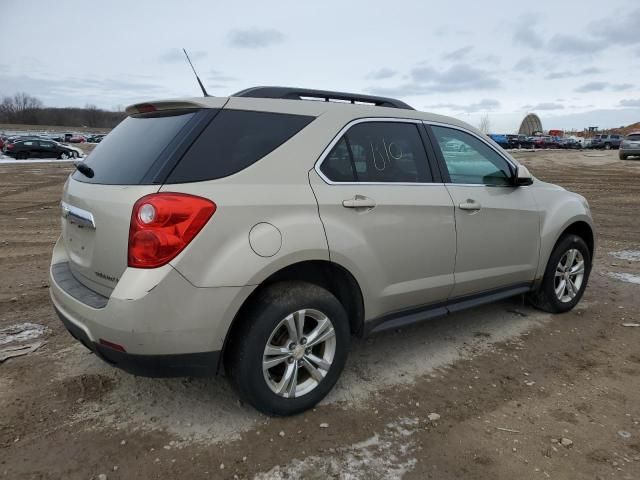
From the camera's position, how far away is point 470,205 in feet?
11.8

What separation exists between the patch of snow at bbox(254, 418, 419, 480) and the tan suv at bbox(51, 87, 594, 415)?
39cm

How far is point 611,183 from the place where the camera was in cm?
1644

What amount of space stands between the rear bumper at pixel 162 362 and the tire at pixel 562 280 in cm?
319

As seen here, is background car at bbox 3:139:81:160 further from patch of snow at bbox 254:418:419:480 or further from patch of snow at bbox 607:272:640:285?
patch of snow at bbox 254:418:419:480

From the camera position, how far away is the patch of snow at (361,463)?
2445mm

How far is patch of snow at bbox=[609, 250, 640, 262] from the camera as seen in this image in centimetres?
675

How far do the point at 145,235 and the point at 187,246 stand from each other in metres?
0.20

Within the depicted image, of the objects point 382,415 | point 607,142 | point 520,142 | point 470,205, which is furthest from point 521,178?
point 607,142

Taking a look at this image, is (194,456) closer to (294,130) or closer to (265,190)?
(265,190)

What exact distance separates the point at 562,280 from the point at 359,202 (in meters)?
2.66

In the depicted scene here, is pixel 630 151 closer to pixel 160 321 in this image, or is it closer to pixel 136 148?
pixel 136 148

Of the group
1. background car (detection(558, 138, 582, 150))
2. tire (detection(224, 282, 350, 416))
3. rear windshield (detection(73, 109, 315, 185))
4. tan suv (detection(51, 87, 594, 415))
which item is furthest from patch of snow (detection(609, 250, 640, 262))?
background car (detection(558, 138, 582, 150))

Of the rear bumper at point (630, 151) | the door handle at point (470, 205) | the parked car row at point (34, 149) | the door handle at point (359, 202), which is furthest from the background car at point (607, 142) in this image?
the door handle at point (359, 202)

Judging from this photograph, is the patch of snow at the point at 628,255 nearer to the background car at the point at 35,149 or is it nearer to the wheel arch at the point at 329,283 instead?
the wheel arch at the point at 329,283
